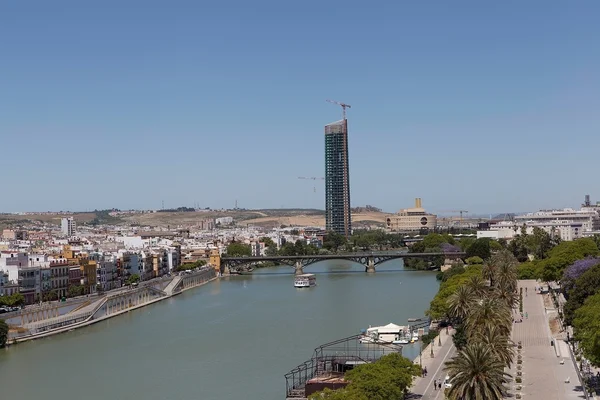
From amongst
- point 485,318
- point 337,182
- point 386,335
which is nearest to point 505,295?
point 386,335

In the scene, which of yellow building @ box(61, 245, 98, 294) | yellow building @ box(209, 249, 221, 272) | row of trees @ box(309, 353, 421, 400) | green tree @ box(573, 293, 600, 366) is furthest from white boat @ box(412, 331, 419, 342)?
yellow building @ box(209, 249, 221, 272)

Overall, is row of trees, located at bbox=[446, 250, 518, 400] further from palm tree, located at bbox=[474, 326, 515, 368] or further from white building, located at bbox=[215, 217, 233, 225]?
white building, located at bbox=[215, 217, 233, 225]

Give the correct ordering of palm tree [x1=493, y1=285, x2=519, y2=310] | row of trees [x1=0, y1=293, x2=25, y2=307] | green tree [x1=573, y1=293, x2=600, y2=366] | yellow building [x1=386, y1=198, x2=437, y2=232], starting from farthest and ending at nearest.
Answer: yellow building [x1=386, y1=198, x2=437, y2=232] < row of trees [x1=0, y1=293, x2=25, y2=307] < palm tree [x1=493, y1=285, x2=519, y2=310] < green tree [x1=573, y1=293, x2=600, y2=366]

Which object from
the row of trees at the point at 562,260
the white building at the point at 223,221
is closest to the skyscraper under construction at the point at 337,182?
the row of trees at the point at 562,260

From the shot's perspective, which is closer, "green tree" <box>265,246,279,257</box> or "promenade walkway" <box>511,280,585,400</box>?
"promenade walkway" <box>511,280,585,400</box>

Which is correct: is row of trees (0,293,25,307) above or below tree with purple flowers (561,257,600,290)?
below

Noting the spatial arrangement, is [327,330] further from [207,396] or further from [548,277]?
[548,277]
